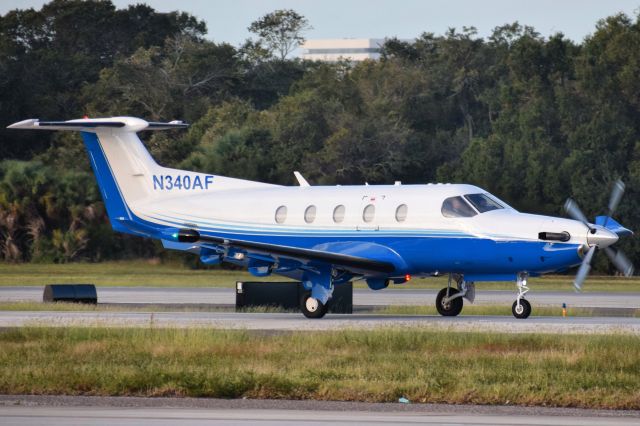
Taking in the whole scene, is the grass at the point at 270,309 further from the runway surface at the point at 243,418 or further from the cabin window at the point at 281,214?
the runway surface at the point at 243,418

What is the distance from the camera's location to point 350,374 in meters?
17.3

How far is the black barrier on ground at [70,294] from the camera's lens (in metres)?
33.1

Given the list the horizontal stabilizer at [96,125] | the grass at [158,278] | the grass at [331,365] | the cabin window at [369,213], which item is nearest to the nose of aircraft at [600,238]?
the grass at [331,365]

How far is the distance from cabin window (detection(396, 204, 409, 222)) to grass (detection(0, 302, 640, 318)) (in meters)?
3.28

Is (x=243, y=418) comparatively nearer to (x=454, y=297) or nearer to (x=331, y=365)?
(x=331, y=365)

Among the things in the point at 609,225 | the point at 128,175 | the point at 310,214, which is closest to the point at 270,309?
the point at 310,214

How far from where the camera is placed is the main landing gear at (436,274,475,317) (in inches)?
1121

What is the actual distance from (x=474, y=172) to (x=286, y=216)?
102 feet

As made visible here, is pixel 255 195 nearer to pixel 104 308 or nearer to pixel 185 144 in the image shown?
pixel 104 308

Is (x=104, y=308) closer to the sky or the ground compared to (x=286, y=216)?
closer to the ground

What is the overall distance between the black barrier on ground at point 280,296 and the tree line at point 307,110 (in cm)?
2165

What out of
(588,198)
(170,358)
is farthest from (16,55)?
(170,358)

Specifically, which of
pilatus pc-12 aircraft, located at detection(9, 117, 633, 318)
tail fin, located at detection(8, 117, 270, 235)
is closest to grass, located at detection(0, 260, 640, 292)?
tail fin, located at detection(8, 117, 270, 235)

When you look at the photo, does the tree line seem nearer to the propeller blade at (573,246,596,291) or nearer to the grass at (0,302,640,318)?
the grass at (0,302,640,318)
